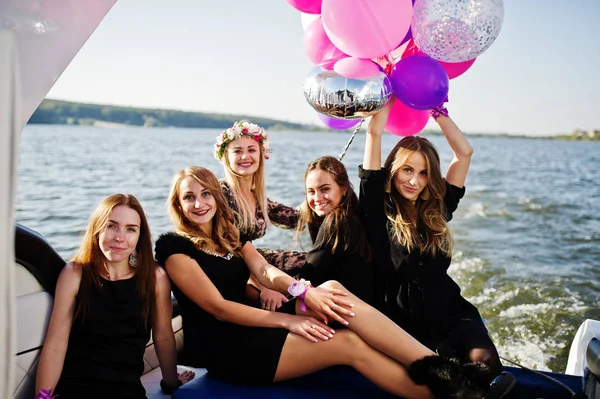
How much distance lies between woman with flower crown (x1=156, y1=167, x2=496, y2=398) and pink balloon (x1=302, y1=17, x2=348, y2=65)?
75 cm

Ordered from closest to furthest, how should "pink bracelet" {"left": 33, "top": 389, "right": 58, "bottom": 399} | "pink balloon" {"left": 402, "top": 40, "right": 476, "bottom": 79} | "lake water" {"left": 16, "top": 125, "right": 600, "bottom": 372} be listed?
"pink bracelet" {"left": 33, "top": 389, "right": 58, "bottom": 399} → "pink balloon" {"left": 402, "top": 40, "right": 476, "bottom": 79} → "lake water" {"left": 16, "top": 125, "right": 600, "bottom": 372}

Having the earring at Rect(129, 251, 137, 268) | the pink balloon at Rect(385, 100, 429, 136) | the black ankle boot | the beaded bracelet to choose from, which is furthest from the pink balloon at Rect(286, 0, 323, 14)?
the beaded bracelet

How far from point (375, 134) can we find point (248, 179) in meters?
0.83

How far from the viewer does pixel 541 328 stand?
457 cm

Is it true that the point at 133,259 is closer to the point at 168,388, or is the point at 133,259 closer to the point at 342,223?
the point at 168,388

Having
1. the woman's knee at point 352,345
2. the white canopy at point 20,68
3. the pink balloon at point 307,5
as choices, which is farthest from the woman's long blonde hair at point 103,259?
the pink balloon at point 307,5

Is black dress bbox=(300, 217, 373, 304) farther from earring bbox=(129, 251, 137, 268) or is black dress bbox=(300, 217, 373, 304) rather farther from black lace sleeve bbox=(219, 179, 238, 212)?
earring bbox=(129, 251, 137, 268)

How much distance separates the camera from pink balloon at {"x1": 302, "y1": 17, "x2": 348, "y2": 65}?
8.38ft

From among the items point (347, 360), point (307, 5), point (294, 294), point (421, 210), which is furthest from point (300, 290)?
point (307, 5)

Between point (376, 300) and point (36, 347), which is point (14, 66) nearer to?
point (36, 347)

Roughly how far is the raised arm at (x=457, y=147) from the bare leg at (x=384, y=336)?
818mm

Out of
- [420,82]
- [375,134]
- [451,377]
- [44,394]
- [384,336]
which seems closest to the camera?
[44,394]

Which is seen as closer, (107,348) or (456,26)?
(107,348)

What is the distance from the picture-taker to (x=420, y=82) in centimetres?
231
